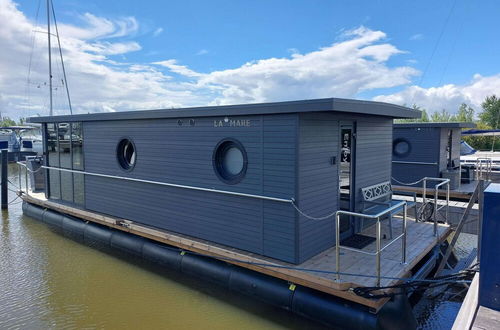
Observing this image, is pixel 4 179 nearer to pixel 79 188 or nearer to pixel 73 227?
pixel 79 188

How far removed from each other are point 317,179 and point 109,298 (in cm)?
388

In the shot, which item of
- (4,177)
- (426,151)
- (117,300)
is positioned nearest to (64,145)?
(4,177)

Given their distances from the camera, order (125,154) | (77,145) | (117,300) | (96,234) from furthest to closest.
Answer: (77,145)
(96,234)
(125,154)
(117,300)

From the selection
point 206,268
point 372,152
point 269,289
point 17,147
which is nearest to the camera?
point 269,289

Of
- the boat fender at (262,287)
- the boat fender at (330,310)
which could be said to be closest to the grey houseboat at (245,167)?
the boat fender at (262,287)

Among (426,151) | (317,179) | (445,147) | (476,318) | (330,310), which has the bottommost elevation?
(330,310)

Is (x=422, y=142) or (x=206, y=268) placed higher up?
(x=422, y=142)

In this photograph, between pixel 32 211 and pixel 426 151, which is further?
pixel 426 151

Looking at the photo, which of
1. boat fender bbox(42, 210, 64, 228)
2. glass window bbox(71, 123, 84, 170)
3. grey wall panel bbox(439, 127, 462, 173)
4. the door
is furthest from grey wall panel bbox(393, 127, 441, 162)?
boat fender bbox(42, 210, 64, 228)

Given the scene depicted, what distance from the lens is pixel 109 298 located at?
6051 mm

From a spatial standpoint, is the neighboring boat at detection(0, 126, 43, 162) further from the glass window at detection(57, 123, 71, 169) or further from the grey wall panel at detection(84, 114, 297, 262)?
the grey wall panel at detection(84, 114, 297, 262)

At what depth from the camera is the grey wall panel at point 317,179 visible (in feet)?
17.1

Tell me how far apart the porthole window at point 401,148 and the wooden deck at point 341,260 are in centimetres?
497

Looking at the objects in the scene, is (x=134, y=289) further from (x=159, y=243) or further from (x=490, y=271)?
(x=490, y=271)
